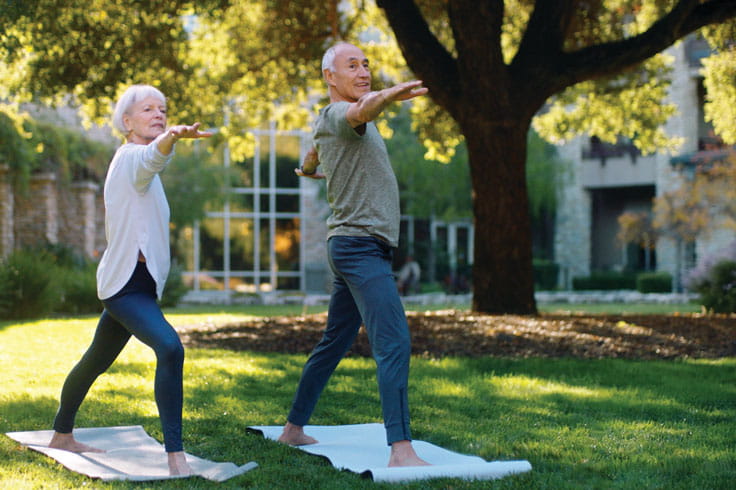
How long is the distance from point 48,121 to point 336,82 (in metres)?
19.6

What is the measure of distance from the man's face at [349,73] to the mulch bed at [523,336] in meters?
4.76

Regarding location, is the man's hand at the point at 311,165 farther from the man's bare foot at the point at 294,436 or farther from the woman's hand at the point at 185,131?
the man's bare foot at the point at 294,436

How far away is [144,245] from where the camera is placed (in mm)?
4223

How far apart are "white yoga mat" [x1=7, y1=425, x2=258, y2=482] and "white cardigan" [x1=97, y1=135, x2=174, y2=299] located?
82cm

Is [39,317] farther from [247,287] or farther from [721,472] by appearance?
[247,287]

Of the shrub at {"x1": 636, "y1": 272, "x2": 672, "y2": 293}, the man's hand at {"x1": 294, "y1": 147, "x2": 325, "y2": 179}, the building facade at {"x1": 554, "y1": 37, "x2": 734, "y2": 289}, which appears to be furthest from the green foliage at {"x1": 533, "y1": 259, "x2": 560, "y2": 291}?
the man's hand at {"x1": 294, "y1": 147, "x2": 325, "y2": 179}

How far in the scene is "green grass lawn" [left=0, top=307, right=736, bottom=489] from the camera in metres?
4.18

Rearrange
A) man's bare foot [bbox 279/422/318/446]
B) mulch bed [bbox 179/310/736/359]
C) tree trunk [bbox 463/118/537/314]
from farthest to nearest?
tree trunk [bbox 463/118/537/314] < mulch bed [bbox 179/310/736/359] < man's bare foot [bbox 279/422/318/446]

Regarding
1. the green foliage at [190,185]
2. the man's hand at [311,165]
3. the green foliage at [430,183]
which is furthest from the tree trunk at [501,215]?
the green foliage at [430,183]

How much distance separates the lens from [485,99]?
11.5 meters

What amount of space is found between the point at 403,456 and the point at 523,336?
554 centimetres

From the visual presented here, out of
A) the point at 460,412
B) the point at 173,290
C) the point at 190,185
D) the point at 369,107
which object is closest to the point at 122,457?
the point at 369,107

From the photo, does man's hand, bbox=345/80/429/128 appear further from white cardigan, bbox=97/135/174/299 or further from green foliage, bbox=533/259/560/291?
green foliage, bbox=533/259/560/291

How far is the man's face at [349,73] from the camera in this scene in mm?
4406
